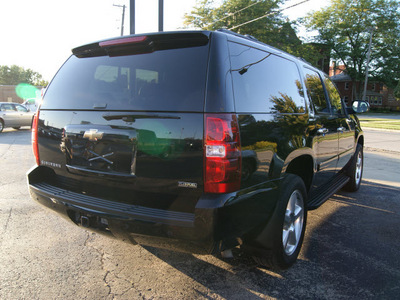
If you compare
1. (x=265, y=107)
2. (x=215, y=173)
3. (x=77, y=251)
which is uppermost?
(x=265, y=107)

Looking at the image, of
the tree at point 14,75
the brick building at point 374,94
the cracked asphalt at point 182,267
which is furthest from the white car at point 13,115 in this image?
the tree at point 14,75

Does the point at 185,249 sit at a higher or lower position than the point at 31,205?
higher

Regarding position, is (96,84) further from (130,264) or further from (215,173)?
(130,264)

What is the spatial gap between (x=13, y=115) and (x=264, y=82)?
1698 cm

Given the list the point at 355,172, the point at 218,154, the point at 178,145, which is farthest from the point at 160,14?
the point at 218,154

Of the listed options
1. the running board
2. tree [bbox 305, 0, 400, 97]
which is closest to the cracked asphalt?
the running board

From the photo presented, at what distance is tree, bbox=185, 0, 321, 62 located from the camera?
2841 centimetres

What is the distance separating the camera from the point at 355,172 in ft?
17.5

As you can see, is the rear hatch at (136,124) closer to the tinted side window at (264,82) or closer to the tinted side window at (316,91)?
the tinted side window at (264,82)

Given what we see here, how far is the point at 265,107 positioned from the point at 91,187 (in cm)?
153

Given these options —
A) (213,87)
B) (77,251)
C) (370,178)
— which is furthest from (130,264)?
(370,178)

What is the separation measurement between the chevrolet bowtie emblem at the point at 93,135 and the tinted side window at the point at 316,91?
7.58ft

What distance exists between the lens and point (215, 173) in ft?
6.89

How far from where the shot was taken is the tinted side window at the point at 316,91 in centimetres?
367
